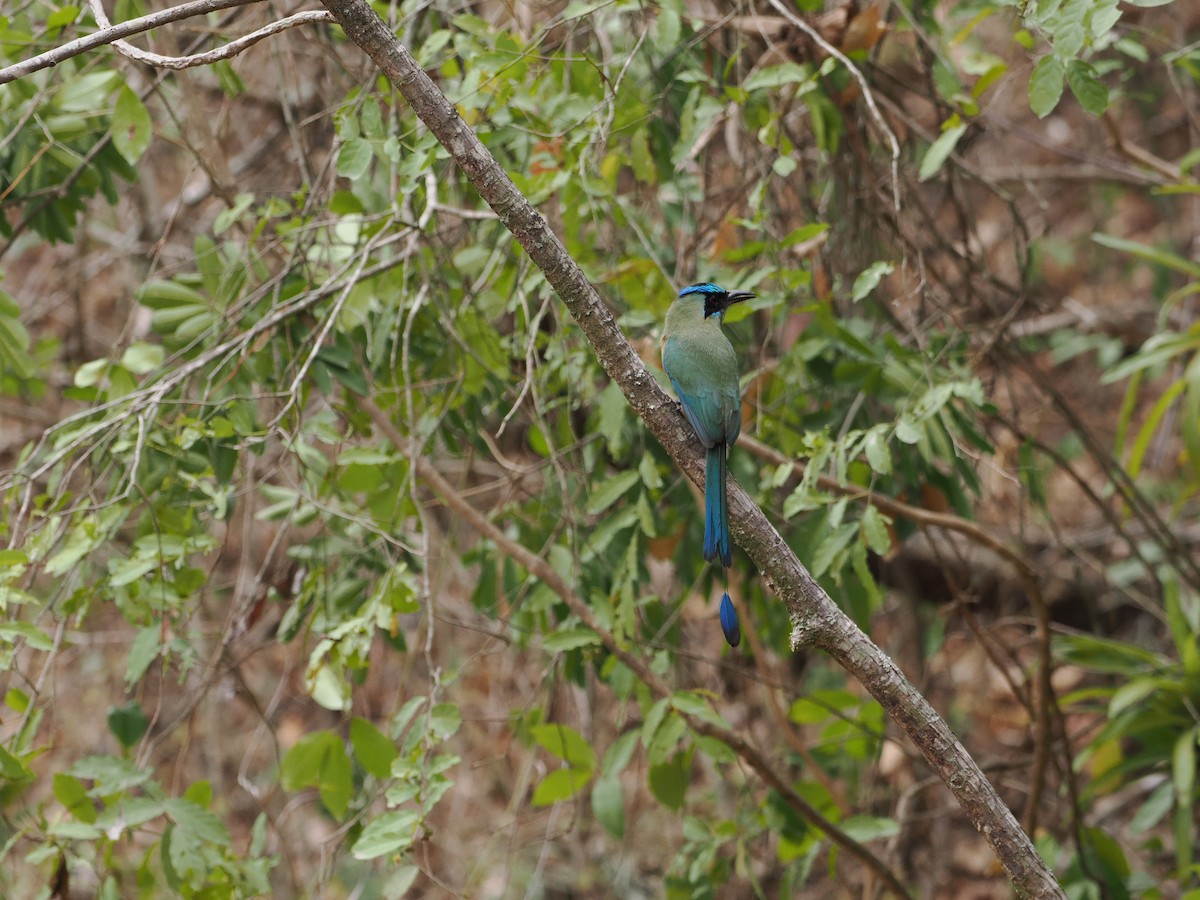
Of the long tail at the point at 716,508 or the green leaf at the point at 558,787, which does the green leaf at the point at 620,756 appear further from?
the long tail at the point at 716,508

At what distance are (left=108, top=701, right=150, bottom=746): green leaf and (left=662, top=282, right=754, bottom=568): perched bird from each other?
163 cm

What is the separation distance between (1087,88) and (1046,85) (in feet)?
0.39

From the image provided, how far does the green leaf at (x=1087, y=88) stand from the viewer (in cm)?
254

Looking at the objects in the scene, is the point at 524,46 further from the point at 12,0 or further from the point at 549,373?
the point at 12,0

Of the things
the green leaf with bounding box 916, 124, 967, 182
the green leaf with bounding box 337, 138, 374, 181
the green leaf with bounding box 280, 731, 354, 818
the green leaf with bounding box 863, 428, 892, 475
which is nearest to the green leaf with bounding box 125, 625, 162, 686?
the green leaf with bounding box 280, 731, 354, 818

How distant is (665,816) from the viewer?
564 cm

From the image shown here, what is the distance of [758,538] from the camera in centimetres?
216

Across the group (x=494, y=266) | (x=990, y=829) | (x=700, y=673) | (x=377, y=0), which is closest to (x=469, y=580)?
(x=700, y=673)

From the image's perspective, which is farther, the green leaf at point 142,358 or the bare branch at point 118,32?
the green leaf at point 142,358

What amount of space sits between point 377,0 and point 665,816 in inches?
153

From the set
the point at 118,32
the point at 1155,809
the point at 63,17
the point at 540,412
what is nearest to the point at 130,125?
the point at 63,17

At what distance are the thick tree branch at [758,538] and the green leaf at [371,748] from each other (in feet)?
4.33

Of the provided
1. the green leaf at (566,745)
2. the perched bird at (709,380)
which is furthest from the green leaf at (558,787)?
the perched bird at (709,380)

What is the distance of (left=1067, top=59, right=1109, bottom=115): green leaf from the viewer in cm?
254
